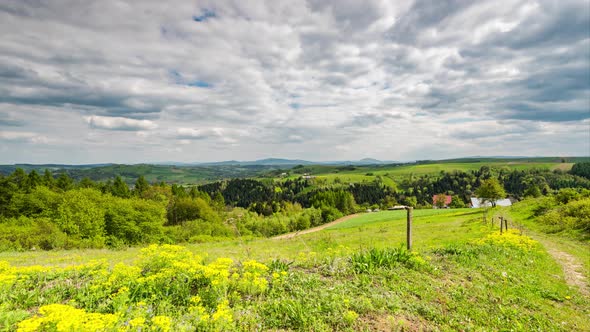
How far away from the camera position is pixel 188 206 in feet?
226

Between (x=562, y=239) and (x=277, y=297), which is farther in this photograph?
(x=562, y=239)

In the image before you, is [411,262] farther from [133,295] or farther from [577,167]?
[577,167]

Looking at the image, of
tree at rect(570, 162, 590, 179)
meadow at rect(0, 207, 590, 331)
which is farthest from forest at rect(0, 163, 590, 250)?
tree at rect(570, 162, 590, 179)

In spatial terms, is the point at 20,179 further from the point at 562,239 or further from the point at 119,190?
the point at 562,239

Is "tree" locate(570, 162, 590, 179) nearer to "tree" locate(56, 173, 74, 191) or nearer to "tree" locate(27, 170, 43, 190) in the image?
"tree" locate(56, 173, 74, 191)

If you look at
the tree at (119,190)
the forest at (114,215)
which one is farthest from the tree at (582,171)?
the tree at (119,190)

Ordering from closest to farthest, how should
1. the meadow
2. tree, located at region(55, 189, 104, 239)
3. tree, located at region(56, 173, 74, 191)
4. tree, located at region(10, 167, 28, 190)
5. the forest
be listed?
the meadow, the forest, tree, located at region(55, 189, 104, 239), tree, located at region(10, 167, 28, 190), tree, located at region(56, 173, 74, 191)

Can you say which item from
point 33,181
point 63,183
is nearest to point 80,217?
point 33,181

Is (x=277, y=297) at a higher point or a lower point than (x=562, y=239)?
→ higher

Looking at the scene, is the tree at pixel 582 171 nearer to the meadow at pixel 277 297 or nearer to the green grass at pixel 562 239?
the green grass at pixel 562 239

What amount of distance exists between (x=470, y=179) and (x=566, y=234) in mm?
171291

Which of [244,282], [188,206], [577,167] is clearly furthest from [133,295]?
[577,167]

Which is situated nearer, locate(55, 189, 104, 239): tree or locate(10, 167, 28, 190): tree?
locate(55, 189, 104, 239): tree

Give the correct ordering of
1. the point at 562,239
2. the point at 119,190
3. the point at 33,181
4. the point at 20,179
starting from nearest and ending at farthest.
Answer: the point at 562,239
the point at 20,179
the point at 33,181
the point at 119,190
